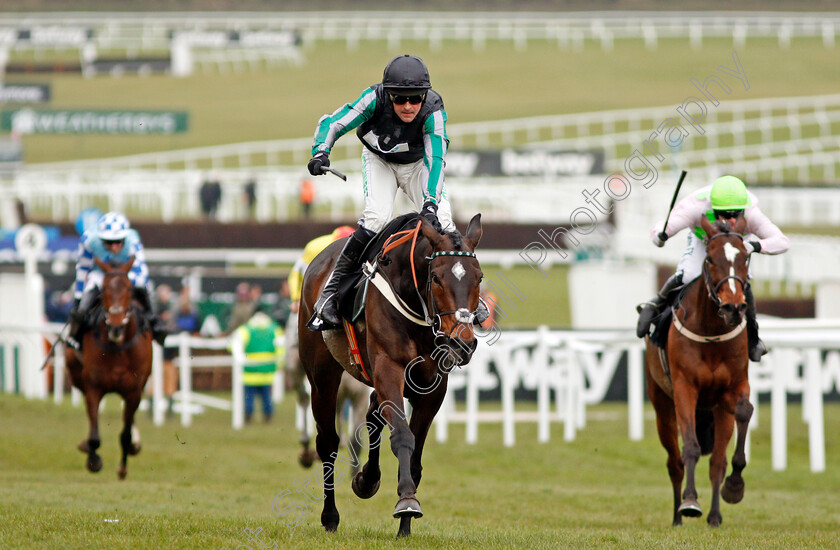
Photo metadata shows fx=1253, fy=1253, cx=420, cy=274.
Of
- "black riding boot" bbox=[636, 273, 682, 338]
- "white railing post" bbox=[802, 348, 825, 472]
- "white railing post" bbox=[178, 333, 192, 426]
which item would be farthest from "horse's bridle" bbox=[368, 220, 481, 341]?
"white railing post" bbox=[178, 333, 192, 426]

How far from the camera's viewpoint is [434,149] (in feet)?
22.7

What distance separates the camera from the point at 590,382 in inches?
601

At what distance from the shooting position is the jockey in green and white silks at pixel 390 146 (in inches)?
269

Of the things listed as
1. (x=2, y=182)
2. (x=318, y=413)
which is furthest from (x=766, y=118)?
(x=318, y=413)

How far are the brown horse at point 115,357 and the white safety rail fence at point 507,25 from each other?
36.1 metres

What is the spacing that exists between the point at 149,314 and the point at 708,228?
5.10m

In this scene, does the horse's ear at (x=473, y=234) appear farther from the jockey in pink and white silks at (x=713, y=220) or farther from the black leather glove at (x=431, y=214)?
the jockey in pink and white silks at (x=713, y=220)

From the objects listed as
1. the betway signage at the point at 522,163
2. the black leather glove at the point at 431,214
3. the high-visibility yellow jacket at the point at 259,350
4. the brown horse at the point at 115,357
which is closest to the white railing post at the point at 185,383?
the high-visibility yellow jacket at the point at 259,350

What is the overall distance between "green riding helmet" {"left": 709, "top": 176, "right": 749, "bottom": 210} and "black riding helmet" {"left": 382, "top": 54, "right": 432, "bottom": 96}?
2158 millimetres

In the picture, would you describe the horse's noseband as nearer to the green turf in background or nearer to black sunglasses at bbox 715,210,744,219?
the green turf in background

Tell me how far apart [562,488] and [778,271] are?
11.0m

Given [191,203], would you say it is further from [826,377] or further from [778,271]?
[826,377]

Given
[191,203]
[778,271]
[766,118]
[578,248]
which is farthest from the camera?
[766,118]

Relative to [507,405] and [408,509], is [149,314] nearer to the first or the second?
[507,405]
